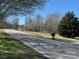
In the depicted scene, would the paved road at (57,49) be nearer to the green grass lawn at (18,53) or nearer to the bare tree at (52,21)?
the green grass lawn at (18,53)

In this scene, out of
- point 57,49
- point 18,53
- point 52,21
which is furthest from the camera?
point 52,21

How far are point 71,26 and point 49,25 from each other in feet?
137

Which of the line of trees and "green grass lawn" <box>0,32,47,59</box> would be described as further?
the line of trees

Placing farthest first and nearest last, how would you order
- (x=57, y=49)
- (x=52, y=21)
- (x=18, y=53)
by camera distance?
(x=52, y=21)
(x=57, y=49)
(x=18, y=53)

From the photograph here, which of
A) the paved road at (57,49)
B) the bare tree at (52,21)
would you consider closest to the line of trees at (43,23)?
the bare tree at (52,21)

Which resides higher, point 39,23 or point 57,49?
point 39,23

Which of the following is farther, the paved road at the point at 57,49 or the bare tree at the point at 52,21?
the bare tree at the point at 52,21

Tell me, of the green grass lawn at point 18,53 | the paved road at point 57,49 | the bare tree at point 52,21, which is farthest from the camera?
the bare tree at point 52,21

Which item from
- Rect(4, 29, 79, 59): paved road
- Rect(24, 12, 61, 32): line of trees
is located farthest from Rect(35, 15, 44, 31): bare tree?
Rect(4, 29, 79, 59): paved road

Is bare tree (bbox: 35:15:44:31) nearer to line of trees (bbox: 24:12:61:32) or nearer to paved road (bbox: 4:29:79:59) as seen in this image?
line of trees (bbox: 24:12:61:32)

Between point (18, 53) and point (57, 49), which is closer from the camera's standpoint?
point (18, 53)

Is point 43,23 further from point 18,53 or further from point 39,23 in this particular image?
point 18,53

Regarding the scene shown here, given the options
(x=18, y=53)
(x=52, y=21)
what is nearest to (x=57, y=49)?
(x=18, y=53)

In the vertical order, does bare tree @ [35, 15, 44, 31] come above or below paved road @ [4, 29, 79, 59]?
above
